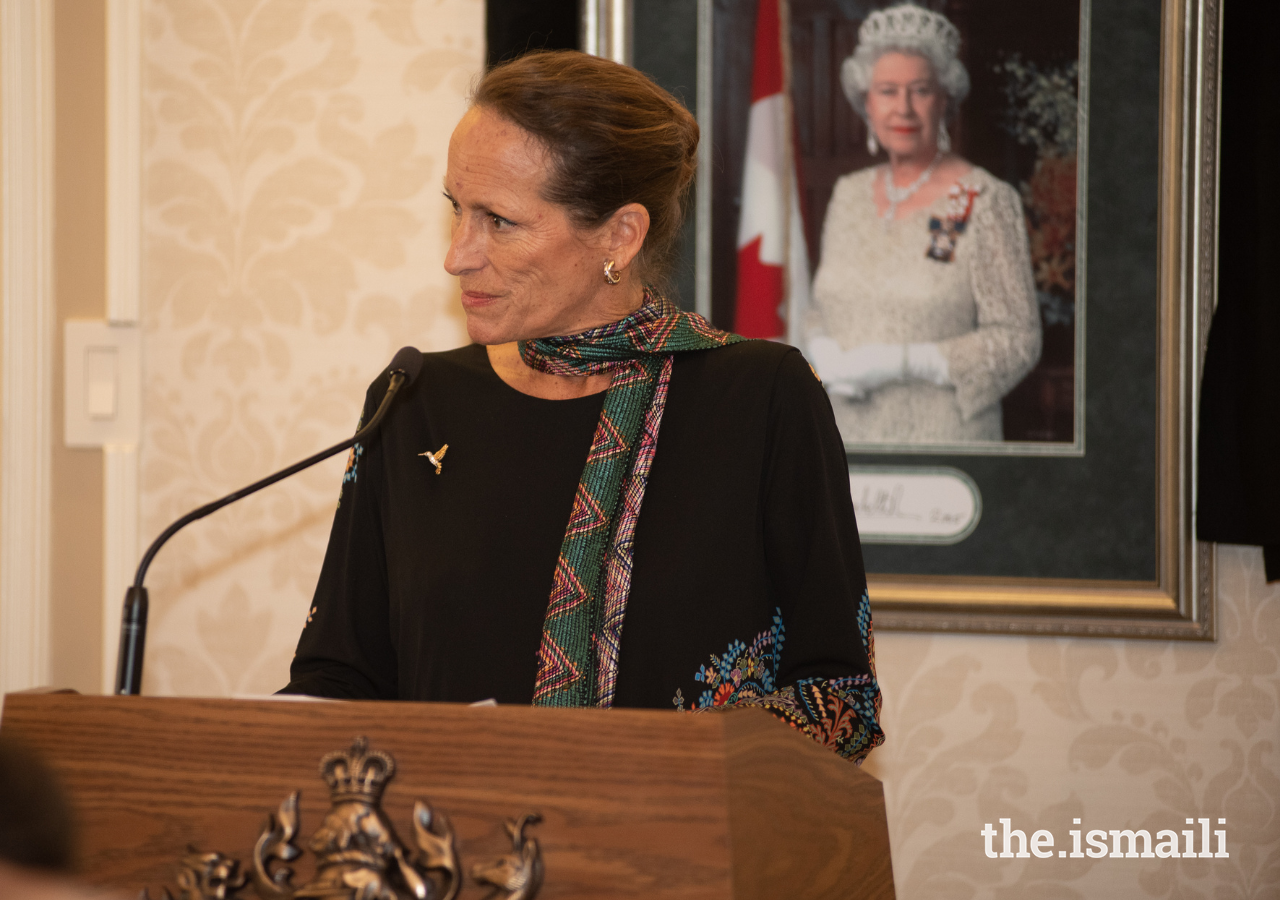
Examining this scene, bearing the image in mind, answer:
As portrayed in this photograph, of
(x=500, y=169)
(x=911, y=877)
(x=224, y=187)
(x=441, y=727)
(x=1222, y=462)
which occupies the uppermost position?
(x=224, y=187)

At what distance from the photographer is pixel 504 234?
1.45 meters

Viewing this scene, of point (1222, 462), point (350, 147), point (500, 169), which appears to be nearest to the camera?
point (500, 169)

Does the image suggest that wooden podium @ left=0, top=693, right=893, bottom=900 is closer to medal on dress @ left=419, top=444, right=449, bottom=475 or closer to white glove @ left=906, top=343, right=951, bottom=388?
medal on dress @ left=419, top=444, right=449, bottom=475

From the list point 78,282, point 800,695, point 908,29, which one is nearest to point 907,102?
point 908,29

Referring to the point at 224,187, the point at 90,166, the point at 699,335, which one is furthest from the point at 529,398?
the point at 90,166

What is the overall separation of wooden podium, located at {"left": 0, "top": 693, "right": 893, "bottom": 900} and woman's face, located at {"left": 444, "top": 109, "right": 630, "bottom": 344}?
26.4 inches

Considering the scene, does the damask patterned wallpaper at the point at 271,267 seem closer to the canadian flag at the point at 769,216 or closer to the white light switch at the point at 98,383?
the white light switch at the point at 98,383

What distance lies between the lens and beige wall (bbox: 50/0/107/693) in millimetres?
2424

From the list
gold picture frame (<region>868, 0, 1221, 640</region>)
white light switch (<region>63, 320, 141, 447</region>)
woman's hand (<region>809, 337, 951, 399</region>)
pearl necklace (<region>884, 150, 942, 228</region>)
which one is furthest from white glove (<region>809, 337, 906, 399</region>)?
white light switch (<region>63, 320, 141, 447</region>)

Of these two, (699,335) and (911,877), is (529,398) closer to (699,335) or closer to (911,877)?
(699,335)

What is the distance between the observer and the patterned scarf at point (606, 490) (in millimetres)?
1372

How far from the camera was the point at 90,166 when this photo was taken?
244 cm

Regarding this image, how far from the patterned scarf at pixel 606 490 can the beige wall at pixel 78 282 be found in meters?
1.32

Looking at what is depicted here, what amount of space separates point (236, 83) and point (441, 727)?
6.46 feet
